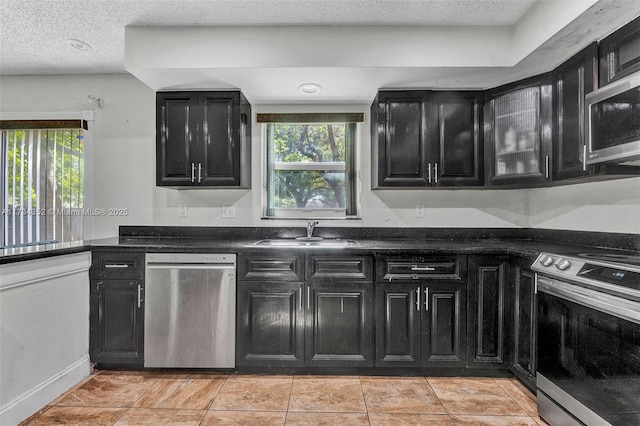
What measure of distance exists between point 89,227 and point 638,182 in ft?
13.7

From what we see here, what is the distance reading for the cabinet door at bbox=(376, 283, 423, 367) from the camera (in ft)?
7.91

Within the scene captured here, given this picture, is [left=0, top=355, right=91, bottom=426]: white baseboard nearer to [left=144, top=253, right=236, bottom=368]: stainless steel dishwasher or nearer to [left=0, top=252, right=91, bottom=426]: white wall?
[left=0, top=252, right=91, bottom=426]: white wall

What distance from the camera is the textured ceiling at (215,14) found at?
214cm

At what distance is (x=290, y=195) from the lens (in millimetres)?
3219

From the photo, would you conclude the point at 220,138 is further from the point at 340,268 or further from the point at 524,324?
the point at 524,324

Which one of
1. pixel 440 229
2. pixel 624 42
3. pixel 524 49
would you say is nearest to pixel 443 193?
pixel 440 229

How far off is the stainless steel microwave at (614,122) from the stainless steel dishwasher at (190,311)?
7.47 ft

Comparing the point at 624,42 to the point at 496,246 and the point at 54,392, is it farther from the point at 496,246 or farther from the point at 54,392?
the point at 54,392

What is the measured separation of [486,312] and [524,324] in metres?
0.24

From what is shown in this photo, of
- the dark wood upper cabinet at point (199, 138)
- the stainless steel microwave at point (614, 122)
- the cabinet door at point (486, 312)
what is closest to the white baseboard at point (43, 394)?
the dark wood upper cabinet at point (199, 138)

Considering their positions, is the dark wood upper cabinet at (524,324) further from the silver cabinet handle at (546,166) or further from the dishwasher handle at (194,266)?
the dishwasher handle at (194,266)

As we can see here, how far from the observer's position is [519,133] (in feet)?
8.27

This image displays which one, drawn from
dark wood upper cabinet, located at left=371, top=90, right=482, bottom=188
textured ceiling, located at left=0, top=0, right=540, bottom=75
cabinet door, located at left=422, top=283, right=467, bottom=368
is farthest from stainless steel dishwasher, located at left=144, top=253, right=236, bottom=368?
textured ceiling, located at left=0, top=0, right=540, bottom=75

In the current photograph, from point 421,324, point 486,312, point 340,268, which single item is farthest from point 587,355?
point 340,268
